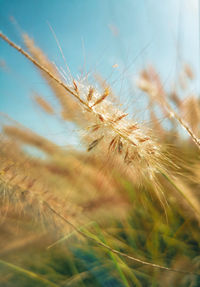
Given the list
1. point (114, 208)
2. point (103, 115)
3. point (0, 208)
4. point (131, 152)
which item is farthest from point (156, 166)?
point (0, 208)

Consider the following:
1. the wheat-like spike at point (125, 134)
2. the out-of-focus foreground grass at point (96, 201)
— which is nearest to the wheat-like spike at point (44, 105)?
the out-of-focus foreground grass at point (96, 201)

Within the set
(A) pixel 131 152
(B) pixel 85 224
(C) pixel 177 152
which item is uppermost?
(C) pixel 177 152

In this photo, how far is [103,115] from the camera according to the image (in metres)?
0.44

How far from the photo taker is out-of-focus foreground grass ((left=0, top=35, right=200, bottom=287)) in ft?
1.60

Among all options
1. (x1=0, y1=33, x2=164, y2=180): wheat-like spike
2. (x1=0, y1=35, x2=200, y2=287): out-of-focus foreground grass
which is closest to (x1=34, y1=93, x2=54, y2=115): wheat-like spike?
(x1=0, y1=35, x2=200, y2=287): out-of-focus foreground grass

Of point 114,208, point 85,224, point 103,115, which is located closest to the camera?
point 103,115

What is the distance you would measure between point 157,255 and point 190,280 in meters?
0.12

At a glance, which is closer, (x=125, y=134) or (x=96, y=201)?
(x=125, y=134)

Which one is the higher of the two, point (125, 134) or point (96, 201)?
point (125, 134)

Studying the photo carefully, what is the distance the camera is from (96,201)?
2.31 ft

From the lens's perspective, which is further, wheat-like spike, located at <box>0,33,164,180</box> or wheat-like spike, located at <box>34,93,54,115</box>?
wheat-like spike, located at <box>34,93,54,115</box>

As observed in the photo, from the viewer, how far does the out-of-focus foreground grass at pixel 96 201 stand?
487 mm

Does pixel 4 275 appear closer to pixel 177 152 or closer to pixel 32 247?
pixel 32 247

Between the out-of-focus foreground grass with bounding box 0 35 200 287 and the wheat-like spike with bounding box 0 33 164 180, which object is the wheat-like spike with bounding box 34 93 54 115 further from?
the wheat-like spike with bounding box 0 33 164 180
